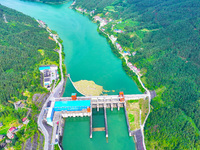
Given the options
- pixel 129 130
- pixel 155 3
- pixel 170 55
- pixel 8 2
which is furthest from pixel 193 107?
pixel 8 2

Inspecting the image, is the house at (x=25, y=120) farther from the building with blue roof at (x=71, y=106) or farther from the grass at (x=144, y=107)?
the grass at (x=144, y=107)

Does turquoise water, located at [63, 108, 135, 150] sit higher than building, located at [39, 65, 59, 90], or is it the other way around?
building, located at [39, 65, 59, 90]

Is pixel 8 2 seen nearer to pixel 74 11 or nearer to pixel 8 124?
pixel 74 11

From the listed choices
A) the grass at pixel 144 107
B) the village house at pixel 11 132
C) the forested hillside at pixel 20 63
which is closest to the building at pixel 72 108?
the forested hillside at pixel 20 63

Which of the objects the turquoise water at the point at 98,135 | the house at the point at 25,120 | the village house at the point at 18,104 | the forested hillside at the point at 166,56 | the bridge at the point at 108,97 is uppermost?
the forested hillside at the point at 166,56

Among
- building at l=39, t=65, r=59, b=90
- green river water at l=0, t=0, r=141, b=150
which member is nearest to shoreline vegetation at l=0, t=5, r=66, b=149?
building at l=39, t=65, r=59, b=90

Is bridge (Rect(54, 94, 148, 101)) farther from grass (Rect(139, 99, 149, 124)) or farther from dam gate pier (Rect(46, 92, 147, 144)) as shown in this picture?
grass (Rect(139, 99, 149, 124))
